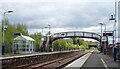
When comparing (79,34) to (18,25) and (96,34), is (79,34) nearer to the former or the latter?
(96,34)

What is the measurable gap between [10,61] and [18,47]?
1390 inches

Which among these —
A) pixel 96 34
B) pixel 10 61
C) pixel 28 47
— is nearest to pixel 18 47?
pixel 28 47

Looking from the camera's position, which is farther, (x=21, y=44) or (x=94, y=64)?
(x=21, y=44)

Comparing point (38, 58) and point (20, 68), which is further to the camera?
point (38, 58)

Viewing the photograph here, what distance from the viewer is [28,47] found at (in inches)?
2429

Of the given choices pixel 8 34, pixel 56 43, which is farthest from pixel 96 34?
pixel 8 34

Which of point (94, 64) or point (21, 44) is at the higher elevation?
point (21, 44)

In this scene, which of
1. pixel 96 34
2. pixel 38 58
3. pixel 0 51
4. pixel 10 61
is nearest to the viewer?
pixel 10 61

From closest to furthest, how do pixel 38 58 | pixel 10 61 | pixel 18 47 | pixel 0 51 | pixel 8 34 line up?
pixel 10 61 < pixel 38 58 < pixel 0 51 < pixel 18 47 < pixel 8 34

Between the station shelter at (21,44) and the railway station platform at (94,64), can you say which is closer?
the railway station platform at (94,64)

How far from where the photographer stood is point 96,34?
327 ft

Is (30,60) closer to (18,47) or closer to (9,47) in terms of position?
(18,47)

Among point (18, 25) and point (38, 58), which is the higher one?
point (18, 25)

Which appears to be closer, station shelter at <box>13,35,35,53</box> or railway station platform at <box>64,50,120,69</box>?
railway station platform at <box>64,50,120,69</box>
